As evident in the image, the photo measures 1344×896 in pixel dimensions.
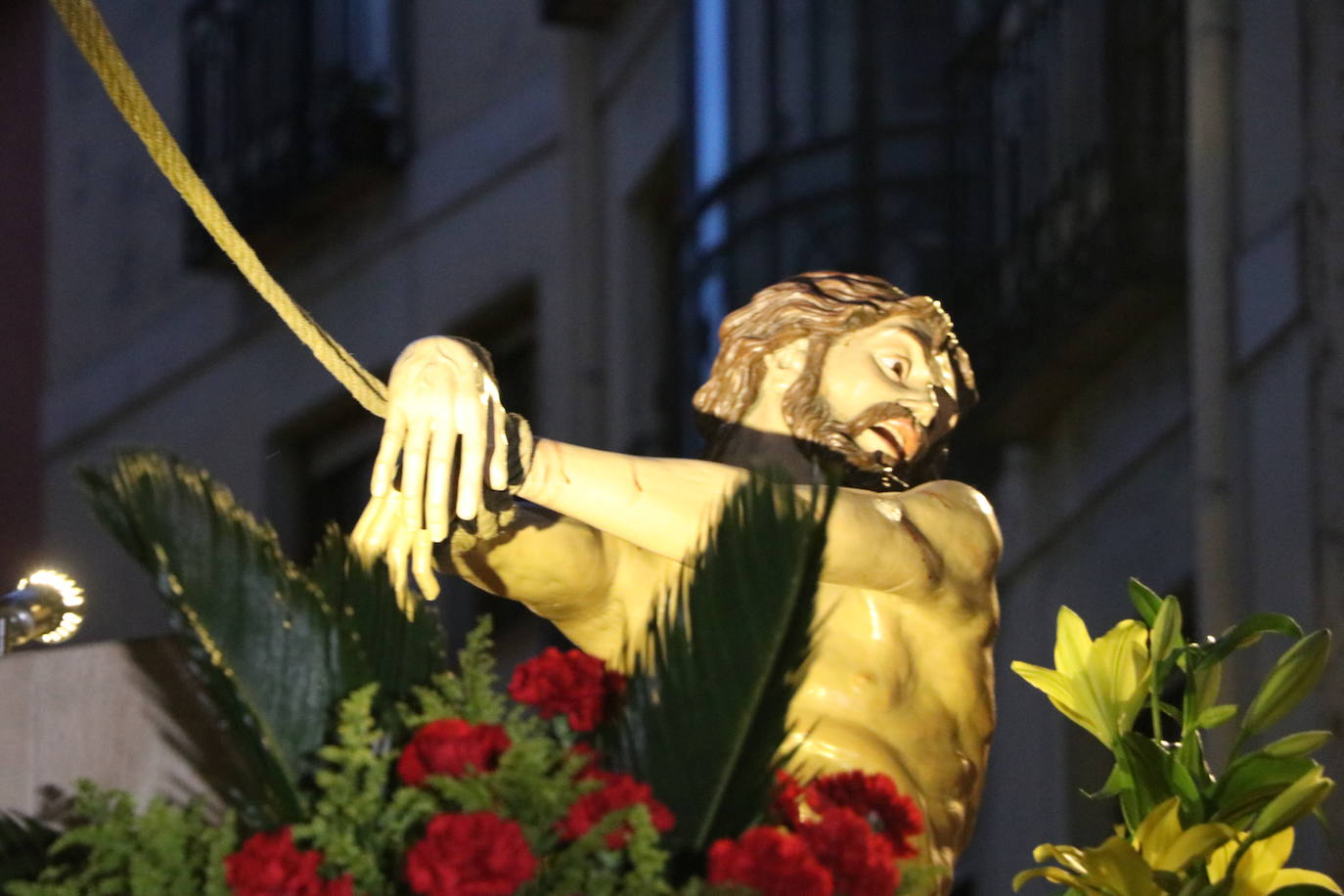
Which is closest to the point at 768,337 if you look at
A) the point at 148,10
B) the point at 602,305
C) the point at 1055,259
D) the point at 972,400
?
the point at 972,400

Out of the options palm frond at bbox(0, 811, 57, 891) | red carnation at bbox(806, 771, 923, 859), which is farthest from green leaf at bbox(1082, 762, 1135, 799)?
palm frond at bbox(0, 811, 57, 891)

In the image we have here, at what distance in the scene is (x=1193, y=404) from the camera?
586 centimetres

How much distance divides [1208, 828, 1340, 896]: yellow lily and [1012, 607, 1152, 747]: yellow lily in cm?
16

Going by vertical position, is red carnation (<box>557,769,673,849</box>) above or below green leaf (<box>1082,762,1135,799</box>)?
above

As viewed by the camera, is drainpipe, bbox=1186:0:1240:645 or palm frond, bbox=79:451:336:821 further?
drainpipe, bbox=1186:0:1240:645

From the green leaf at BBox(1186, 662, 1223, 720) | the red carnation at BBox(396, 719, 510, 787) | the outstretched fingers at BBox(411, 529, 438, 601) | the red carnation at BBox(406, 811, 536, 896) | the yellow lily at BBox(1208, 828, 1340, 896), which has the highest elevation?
the outstretched fingers at BBox(411, 529, 438, 601)

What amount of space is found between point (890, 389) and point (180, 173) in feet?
2.59

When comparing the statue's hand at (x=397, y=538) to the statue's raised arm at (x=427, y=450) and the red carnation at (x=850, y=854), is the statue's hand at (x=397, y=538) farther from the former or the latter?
the red carnation at (x=850, y=854)

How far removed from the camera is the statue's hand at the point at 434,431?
229cm

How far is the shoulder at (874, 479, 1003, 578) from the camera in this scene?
2578 millimetres

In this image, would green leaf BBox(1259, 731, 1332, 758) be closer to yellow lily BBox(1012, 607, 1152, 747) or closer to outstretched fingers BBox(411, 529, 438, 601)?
yellow lily BBox(1012, 607, 1152, 747)

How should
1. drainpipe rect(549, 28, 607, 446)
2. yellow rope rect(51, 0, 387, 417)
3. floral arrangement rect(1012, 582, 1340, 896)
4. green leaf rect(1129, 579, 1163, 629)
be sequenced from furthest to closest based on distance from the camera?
drainpipe rect(549, 28, 607, 446) → green leaf rect(1129, 579, 1163, 629) → floral arrangement rect(1012, 582, 1340, 896) → yellow rope rect(51, 0, 387, 417)

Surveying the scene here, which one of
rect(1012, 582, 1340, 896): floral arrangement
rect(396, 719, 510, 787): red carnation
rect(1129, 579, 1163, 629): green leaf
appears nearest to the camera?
rect(396, 719, 510, 787): red carnation

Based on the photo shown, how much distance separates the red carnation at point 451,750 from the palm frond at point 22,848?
26 centimetres
